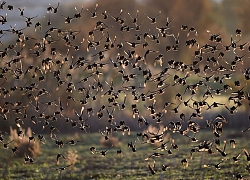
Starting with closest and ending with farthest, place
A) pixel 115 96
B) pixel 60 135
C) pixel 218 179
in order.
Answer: pixel 115 96
pixel 218 179
pixel 60 135

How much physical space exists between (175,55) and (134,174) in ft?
80.4

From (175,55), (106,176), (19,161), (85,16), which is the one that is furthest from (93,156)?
(85,16)

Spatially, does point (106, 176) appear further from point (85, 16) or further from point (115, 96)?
point (85, 16)

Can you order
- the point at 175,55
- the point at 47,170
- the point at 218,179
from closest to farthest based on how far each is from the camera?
the point at 218,179 < the point at 47,170 < the point at 175,55

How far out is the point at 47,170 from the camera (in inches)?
412

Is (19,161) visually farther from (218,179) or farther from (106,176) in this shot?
(218,179)

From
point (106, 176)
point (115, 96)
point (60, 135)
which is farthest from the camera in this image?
point (60, 135)

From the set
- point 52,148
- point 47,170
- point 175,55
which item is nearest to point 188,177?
point 47,170

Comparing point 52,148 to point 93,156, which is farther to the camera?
point 52,148

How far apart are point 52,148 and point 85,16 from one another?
24081mm

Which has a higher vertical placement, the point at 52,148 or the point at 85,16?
the point at 85,16

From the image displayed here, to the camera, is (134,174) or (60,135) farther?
(60,135)

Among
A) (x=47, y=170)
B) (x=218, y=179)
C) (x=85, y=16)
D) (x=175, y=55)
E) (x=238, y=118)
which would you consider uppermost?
(x=85, y=16)

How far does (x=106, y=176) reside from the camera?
9.56m
